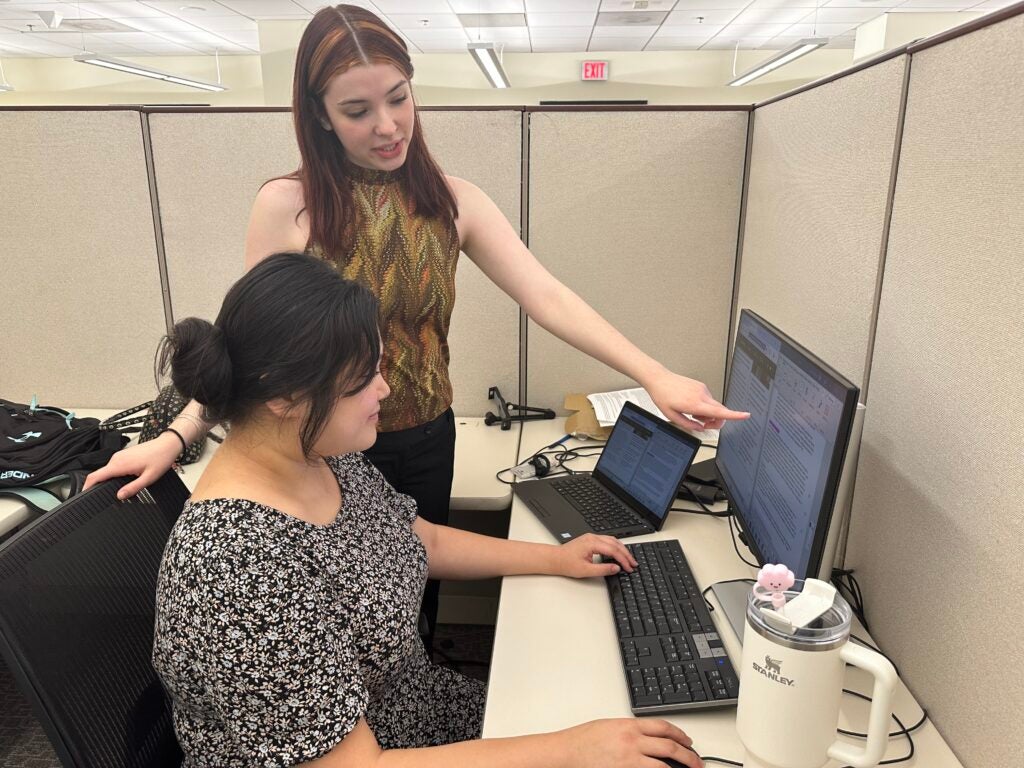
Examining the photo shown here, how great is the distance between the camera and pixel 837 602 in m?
0.67

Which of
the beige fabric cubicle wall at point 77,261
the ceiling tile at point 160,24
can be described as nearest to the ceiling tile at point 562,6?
the ceiling tile at point 160,24

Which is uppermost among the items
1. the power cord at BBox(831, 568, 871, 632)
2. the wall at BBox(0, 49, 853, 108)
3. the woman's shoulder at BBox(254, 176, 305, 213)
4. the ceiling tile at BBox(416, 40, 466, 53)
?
the ceiling tile at BBox(416, 40, 466, 53)

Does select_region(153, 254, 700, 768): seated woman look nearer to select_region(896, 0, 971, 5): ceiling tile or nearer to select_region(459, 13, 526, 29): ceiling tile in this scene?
select_region(459, 13, 526, 29): ceiling tile

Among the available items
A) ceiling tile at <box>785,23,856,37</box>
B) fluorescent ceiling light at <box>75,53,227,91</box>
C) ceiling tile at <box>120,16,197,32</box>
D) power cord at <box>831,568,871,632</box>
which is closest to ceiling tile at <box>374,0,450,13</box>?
ceiling tile at <box>120,16,197,32</box>

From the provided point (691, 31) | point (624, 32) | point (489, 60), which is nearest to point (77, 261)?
point (489, 60)

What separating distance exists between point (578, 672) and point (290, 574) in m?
0.41

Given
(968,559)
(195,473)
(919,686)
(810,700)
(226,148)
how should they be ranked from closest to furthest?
(810,700) → (968,559) → (919,686) → (195,473) → (226,148)

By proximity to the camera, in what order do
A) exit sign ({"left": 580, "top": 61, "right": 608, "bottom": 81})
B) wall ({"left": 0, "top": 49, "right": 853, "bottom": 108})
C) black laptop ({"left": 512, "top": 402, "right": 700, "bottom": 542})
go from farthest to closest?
exit sign ({"left": 580, "top": 61, "right": 608, "bottom": 81})
wall ({"left": 0, "top": 49, "right": 853, "bottom": 108})
black laptop ({"left": 512, "top": 402, "right": 700, "bottom": 542})

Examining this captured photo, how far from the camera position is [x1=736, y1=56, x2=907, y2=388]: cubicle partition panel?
100 cm

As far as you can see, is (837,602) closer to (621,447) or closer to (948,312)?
(948,312)

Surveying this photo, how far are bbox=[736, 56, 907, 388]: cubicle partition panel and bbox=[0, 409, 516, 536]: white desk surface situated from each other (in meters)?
0.68

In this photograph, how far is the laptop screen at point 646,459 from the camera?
1.30m

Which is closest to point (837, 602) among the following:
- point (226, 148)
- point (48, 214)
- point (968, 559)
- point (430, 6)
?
point (968, 559)

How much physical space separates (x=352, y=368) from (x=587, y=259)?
1164 millimetres
